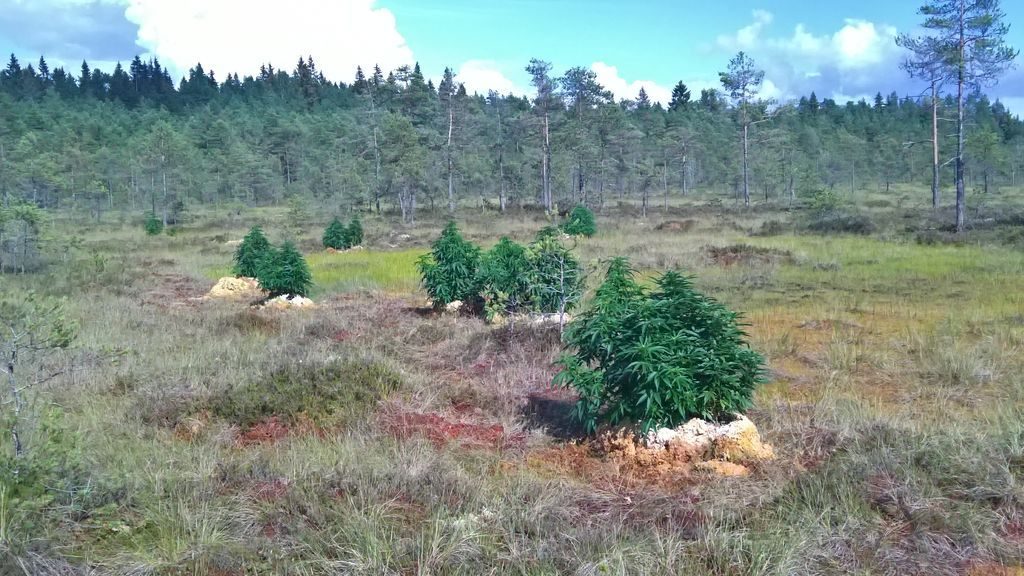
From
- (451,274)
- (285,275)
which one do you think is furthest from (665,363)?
(285,275)

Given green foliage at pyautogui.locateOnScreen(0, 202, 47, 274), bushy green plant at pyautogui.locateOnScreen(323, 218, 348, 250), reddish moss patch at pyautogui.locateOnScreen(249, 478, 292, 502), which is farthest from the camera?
bushy green plant at pyautogui.locateOnScreen(323, 218, 348, 250)

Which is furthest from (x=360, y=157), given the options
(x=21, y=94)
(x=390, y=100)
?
(x=21, y=94)

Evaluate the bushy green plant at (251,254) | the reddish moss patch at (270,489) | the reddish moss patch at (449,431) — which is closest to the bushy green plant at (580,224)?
the bushy green plant at (251,254)

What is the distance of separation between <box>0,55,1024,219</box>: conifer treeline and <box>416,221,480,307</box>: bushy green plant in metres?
28.8

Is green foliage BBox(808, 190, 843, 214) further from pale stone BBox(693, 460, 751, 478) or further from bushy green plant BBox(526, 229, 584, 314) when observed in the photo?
pale stone BBox(693, 460, 751, 478)

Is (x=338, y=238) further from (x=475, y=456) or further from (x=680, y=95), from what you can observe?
(x=680, y=95)

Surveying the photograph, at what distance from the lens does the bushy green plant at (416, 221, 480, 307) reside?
12828mm

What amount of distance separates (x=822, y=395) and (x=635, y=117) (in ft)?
248

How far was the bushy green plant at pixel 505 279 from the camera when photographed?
11.2 metres

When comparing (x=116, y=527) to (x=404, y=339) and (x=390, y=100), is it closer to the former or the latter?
(x=404, y=339)

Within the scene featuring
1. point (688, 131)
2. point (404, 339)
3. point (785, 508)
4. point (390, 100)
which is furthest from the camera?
point (390, 100)

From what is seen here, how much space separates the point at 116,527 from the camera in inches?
150

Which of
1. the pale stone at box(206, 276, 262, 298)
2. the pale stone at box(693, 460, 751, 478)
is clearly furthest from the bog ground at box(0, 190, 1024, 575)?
the pale stone at box(206, 276, 262, 298)

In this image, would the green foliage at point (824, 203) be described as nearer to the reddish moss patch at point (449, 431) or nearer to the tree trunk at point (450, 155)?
the tree trunk at point (450, 155)
